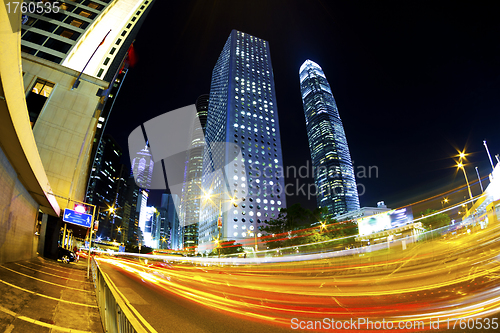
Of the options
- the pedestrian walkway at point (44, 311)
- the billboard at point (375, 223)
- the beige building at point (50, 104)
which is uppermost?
the beige building at point (50, 104)

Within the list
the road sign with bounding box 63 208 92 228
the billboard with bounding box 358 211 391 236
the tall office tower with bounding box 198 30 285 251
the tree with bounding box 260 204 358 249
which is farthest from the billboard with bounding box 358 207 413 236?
the tall office tower with bounding box 198 30 285 251

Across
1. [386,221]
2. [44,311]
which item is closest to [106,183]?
[386,221]

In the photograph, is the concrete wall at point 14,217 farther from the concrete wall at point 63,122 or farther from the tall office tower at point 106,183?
the tall office tower at point 106,183

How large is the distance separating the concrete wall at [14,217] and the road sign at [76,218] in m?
3.04

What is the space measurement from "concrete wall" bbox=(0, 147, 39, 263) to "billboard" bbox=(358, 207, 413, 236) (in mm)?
50804

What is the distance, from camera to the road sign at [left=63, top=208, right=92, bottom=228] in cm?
2659

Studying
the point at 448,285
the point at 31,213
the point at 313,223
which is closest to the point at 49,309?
the point at 448,285

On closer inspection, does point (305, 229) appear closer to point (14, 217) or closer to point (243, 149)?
point (14, 217)

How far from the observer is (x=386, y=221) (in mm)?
44875

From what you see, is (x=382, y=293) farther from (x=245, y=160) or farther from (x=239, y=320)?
(x=245, y=160)

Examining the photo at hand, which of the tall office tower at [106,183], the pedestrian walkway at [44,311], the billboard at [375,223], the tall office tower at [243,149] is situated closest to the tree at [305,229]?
the billboard at [375,223]

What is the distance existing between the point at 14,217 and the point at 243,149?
324 ft

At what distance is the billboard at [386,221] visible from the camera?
138ft

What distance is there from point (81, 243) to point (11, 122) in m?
122
